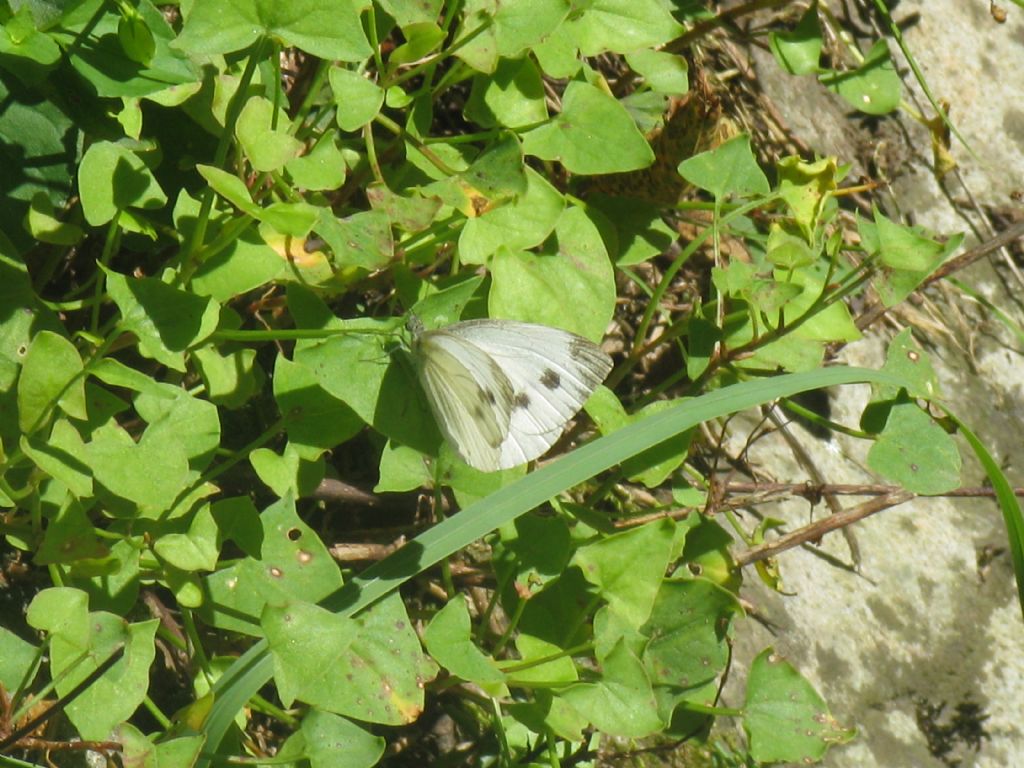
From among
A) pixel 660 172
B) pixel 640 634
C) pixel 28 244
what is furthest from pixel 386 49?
pixel 640 634

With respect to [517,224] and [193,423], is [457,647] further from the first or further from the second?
[517,224]

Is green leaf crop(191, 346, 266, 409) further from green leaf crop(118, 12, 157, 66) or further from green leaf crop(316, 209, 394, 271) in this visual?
green leaf crop(118, 12, 157, 66)

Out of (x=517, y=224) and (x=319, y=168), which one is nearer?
(x=319, y=168)

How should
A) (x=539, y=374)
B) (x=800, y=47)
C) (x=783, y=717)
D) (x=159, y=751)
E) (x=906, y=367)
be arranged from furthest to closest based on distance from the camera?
(x=800, y=47) < (x=906, y=367) < (x=783, y=717) < (x=539, y=374) < (x=159, y=751)

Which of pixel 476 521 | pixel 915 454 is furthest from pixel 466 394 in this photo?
pixel 915 454

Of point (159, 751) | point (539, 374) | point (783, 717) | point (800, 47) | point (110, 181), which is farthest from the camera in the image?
point (800, 47)

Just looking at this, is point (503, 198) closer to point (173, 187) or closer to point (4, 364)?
point (173, 187)

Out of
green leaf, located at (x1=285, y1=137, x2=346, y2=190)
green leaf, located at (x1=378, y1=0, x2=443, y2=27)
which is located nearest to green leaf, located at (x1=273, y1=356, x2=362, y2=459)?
green leaf, located at (x1=285, y1=137, x2=346, y2=190)
